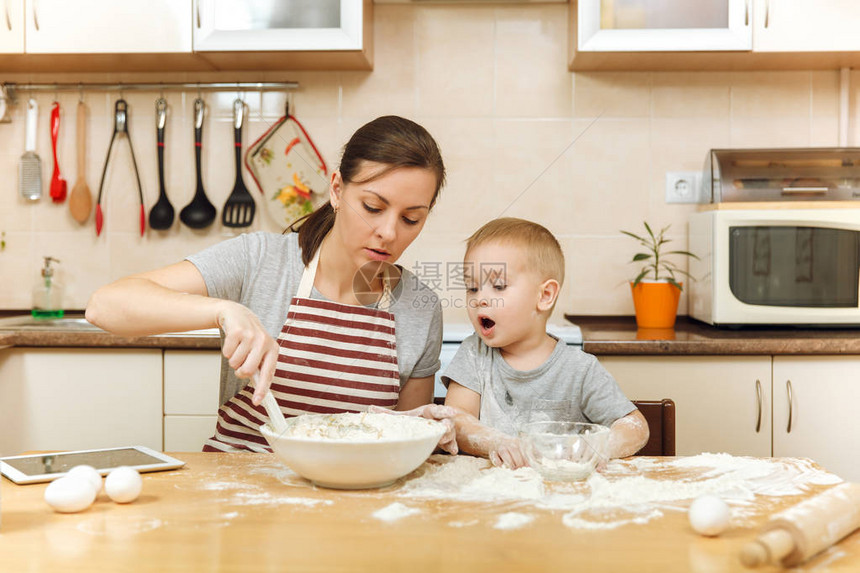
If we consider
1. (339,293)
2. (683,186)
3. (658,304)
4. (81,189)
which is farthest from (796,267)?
(81,189)

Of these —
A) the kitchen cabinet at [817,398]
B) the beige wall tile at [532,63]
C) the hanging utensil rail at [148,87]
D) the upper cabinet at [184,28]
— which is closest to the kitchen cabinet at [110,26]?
the upper cabinet at [184,28]

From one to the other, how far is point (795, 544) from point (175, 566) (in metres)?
0.56

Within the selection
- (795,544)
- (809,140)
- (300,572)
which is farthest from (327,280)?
(809,140)

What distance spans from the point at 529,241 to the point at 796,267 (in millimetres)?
1090

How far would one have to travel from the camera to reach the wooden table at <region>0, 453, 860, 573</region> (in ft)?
2.38

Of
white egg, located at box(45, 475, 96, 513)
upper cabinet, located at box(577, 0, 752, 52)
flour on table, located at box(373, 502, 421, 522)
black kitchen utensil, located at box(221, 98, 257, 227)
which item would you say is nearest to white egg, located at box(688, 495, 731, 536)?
flour on table, located at box(373, 502, 421, 522)

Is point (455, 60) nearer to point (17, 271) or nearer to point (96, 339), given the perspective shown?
point (96, 339)

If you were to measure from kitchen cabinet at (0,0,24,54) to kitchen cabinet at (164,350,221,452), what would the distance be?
1042 millimetres

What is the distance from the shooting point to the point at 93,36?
7.52 ft

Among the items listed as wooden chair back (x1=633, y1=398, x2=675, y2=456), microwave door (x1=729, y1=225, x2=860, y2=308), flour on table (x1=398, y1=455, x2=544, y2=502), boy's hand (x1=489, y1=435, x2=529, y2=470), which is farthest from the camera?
microwave door (x1=729, y1=225, x2=860, y2=308)

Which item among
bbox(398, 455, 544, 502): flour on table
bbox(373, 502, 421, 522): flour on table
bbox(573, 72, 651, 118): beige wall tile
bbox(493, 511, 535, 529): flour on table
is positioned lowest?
bbox(398, 455, 544, 502): flour on table

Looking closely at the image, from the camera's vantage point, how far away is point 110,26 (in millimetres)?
2289

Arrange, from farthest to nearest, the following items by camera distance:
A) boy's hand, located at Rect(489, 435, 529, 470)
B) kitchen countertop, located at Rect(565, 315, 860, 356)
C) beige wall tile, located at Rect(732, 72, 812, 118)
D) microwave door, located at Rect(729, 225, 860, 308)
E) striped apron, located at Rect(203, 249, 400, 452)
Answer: beige wall tile, located at Rect(732, 72, 812, 118) → microwave door, located at Rect(729, 225, 860, 308) → kitchen countertop, located at Rect(565, 315, 860, 356) → striped apron, located at Rect(203, 249, 400, 452) → boy's hand, located at Rect(489, 435, 529, 470)

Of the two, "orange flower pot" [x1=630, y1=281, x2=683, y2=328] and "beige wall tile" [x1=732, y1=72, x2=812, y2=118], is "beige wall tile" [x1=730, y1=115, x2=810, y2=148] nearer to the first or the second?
"beige wall tile" [x1=732, y1=72, x2=812, y2=118]
